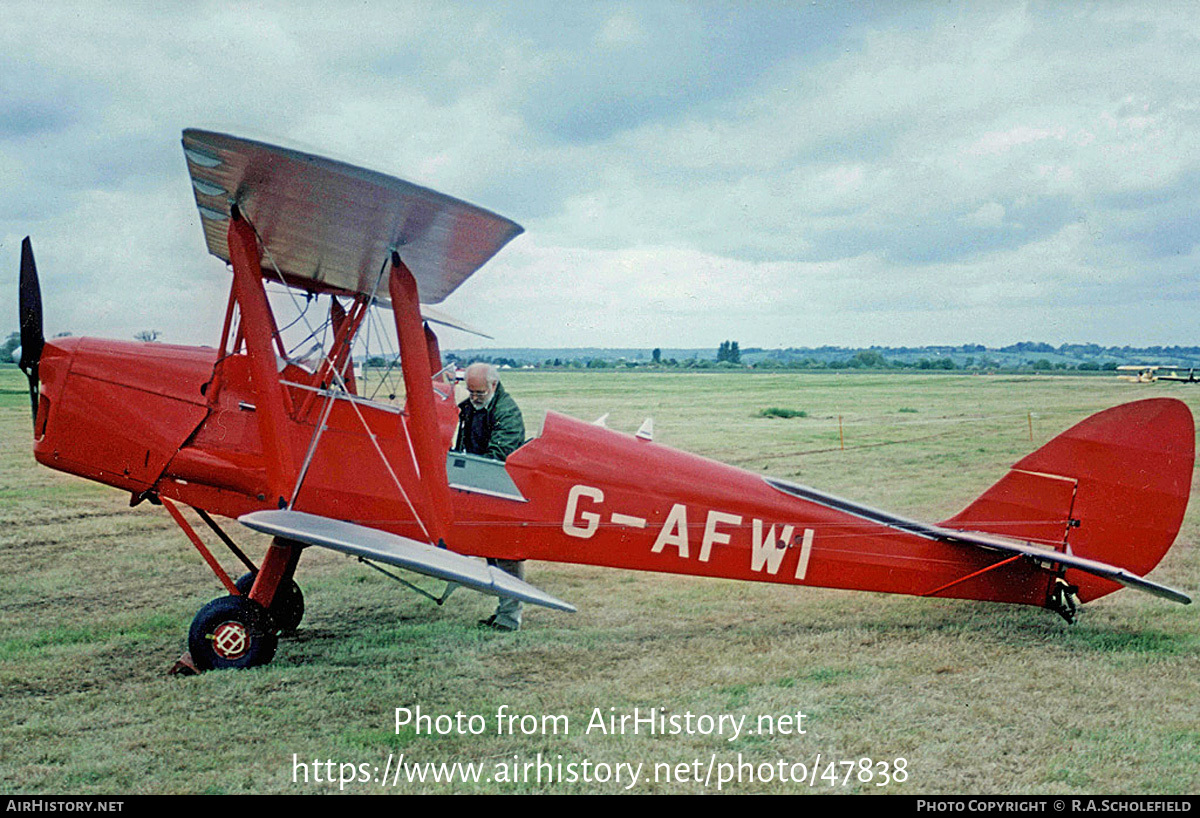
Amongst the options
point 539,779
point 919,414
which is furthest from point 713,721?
point 919,414

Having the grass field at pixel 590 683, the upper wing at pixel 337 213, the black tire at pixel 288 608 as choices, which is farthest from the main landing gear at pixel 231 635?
the upper wing at pixel 337 213

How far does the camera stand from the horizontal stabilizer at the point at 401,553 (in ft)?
11.9

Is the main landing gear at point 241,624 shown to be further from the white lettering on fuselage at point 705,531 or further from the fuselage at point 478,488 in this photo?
the white lettering on fuselage at point 705,531

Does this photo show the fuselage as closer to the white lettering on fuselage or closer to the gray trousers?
the white lettering on fuselage

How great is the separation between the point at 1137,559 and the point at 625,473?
3.27 m

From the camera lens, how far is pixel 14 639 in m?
5.02

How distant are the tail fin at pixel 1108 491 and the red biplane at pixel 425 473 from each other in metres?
0.01

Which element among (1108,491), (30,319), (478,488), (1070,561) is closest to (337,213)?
(478,488)

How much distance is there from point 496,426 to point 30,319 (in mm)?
2852

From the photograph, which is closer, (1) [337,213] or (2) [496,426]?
(1) [337,213]

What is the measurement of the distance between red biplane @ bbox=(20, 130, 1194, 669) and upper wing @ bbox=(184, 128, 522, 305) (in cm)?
2

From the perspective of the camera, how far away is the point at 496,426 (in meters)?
5.28

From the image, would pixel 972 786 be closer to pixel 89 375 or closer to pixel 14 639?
pixel 89 375

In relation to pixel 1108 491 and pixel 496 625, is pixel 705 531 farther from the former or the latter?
pixel 1108 491
